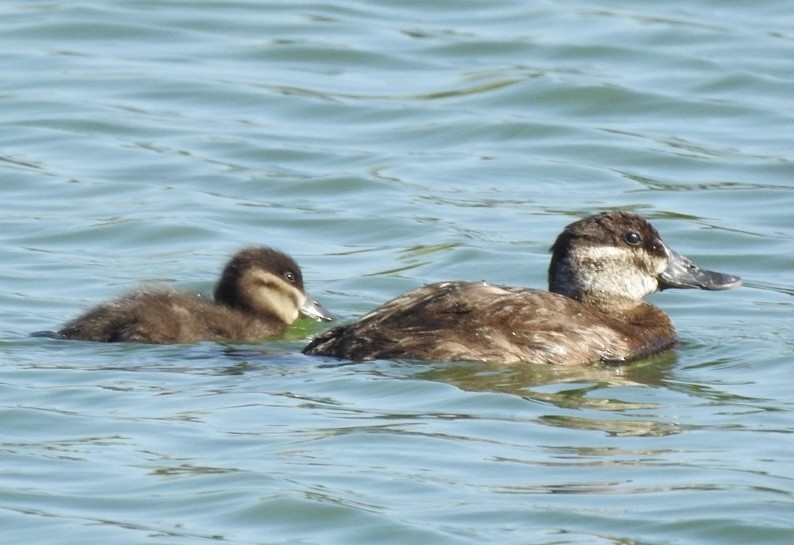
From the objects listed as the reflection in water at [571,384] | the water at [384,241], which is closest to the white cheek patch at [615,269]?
the water at [384,241]

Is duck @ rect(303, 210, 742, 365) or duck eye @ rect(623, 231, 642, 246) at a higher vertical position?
duck eye @ rect(623, 231, 642, 246)

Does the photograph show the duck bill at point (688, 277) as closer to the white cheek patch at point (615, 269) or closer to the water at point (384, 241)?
the white cheek patch at point (615, 269)

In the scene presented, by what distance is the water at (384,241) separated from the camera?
822 cm

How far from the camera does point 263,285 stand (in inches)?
462

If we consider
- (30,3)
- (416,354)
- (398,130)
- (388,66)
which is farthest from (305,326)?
(30,3)

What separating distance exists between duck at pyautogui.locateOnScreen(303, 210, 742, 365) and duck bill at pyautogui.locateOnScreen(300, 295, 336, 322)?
1.16 meters

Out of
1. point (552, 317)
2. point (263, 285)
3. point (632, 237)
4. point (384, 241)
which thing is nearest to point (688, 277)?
point (632, 237)

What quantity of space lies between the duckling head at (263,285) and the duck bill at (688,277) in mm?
2140

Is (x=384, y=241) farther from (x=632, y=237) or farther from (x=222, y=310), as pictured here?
(x=632, y=237)

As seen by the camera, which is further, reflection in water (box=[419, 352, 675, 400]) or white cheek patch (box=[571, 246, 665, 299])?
white cheek patch (box=[571, 246, 665, 299])

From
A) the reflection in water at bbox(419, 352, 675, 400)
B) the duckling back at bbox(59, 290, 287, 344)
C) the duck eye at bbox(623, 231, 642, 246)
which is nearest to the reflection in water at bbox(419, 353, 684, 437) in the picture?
the reflection in water at bbox(419, 352, 675, 400)

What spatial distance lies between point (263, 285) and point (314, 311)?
401 mm

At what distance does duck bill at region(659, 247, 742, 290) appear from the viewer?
11.4m

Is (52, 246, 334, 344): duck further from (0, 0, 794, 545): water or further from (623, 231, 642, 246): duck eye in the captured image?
(623, 231, 642, 246): duck eye
